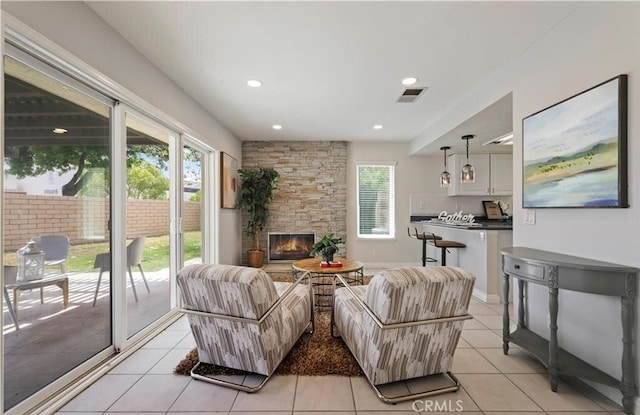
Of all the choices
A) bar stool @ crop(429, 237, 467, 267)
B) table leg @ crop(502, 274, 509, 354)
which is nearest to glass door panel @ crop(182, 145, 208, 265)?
table leg @ crop(502, 274, 509, 354)

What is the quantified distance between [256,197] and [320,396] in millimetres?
4095

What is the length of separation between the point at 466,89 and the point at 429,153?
2.57 m

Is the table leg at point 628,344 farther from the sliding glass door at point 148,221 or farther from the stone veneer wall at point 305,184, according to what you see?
the stone veneer wall at point 305,184

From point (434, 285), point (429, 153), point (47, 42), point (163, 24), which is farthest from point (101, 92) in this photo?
point (429, 153)

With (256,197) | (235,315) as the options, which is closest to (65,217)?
(235,315)

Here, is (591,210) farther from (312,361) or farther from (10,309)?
(10,309)

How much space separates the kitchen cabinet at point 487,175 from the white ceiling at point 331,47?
5.96ft

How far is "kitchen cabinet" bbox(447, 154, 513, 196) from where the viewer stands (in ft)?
18.5

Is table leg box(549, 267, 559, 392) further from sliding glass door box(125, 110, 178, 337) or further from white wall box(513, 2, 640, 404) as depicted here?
sliding glass door box(125, 110, 178, 337)

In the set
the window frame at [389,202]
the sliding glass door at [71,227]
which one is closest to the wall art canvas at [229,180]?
the sliding glass door at [71,227]

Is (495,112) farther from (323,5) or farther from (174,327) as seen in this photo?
(174,327)

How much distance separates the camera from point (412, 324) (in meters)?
1.72

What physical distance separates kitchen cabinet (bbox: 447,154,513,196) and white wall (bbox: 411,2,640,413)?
330cm

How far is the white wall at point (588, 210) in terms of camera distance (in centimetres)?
164
